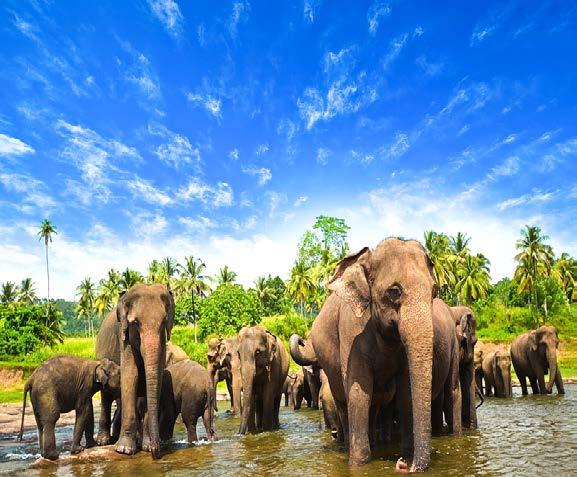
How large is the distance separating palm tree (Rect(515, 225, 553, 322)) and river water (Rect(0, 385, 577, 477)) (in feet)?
192

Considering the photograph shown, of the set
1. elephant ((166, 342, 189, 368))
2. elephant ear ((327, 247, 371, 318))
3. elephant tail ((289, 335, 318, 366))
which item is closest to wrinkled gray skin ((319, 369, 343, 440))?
elephant tail ((289, 335, 318, 366))

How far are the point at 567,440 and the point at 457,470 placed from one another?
3.37 meters

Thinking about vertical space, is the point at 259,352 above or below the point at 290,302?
below

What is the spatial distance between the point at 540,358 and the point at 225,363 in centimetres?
1388

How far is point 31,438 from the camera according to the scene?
16438 millimetres

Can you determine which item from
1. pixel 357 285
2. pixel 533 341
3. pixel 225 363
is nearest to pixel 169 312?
pixel 357 285

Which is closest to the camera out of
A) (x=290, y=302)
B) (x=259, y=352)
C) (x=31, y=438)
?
(x=259, y=352)

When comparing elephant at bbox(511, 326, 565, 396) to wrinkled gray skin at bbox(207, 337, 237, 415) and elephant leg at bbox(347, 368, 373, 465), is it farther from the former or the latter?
elephant leg at bbox(347, 368, 373, 465)

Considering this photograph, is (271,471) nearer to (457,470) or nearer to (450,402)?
(457,470)

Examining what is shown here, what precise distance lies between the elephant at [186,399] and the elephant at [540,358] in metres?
15.2

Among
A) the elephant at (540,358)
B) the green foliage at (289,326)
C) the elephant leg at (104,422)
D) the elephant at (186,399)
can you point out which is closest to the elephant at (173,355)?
the elephant leg at (104,422)

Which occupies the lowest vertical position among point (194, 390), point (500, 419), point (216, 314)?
point (500, 419)

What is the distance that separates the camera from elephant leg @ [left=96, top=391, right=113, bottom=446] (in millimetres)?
12719

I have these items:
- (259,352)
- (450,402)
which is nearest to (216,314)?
(259,352)
